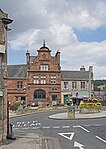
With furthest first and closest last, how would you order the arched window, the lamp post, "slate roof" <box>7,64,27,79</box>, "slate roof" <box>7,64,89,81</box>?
"slate roof" <box>7,64,89,81</box> → "slate roof" <box>7,64,27,79</box> → the arched window → the lamp post

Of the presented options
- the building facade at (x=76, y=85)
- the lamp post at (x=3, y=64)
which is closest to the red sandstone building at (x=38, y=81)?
the building facade at (x=76, y=85)

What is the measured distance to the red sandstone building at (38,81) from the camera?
67625 mm

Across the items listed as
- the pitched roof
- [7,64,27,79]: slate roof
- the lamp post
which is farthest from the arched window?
the lamp post

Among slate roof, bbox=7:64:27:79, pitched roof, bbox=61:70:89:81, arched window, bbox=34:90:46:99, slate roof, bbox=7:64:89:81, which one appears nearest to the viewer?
arched window, bbox=34:90:46:99

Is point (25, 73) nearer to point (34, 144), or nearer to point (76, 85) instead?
point (76, 85)

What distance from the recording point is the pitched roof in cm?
7226

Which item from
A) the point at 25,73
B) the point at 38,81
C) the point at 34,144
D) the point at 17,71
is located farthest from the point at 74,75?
the point at 34,144

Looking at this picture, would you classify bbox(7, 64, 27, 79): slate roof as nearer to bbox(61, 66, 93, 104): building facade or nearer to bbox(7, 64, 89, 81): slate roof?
bbox(7, 64, 89, 81): slate roof

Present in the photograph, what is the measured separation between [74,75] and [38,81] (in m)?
10.0

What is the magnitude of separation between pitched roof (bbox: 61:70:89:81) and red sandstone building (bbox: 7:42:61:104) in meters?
3.28

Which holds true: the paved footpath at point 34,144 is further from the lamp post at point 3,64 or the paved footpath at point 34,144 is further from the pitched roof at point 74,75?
the pitched roof at point 74,75

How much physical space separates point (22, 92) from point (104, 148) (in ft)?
171

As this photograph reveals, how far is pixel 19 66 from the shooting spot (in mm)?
71750

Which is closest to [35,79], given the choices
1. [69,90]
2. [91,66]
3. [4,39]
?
[69,90]
